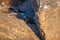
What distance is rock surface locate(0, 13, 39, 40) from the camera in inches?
88.7

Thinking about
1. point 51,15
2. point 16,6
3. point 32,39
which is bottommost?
point 16,6

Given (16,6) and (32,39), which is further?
(16,6)

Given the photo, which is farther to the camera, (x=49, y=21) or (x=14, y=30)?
(x=14, y=30)

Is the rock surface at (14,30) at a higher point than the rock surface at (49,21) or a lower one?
lower

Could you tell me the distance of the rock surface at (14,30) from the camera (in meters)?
2.25

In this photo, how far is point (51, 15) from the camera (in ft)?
7.11

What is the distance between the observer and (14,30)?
7.69 ft

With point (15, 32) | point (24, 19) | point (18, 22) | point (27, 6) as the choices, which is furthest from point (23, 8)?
point (15, 32)

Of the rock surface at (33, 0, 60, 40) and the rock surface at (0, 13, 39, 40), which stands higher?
the rock surface at (33, 0, 60, 40)

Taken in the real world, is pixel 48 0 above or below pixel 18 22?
above

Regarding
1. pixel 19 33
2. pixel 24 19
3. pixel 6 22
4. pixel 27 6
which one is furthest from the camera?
pixel 27 6

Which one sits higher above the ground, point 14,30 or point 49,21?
A: point 49,21

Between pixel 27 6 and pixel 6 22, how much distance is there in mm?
733

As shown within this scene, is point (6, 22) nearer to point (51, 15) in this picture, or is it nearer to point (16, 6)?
point (51, 15)
